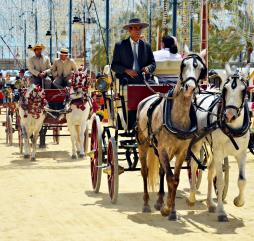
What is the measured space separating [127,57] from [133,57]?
12 centimetres

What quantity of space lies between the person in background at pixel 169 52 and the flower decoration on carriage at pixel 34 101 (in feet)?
20.4

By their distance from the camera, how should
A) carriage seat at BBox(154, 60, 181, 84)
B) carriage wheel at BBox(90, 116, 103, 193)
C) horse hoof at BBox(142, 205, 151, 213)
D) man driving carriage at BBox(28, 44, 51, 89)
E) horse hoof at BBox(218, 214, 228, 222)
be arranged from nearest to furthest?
horse hoof at BBox(218, 214, 228, 222) → horse hoof at BBox(142, 205, 151, 213) → carriage seat at BBox(154, 60, 181, 84) → carriage wheel at BBox(90, 116, 103, 193) → man driving carriage at BBox(28, 44, 51, 89)

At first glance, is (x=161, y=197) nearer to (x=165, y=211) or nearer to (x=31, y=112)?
(x=165, y=211)

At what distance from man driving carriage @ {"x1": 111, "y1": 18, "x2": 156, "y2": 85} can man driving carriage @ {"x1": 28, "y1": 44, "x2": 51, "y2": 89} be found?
23.6ft

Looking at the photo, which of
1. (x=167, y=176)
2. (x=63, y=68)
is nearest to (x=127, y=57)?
(x=167, y=176)

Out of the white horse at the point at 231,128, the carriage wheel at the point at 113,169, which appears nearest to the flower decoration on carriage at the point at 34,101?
the carriage wheel at the point at 113,169

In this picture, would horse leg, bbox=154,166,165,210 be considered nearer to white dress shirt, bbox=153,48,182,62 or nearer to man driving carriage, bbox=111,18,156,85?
man driving carriage, bbox=111,18,156,85

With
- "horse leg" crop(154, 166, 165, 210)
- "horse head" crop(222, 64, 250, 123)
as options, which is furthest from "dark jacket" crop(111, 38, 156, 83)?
"horse head" crop(222, 64, 250, 123)

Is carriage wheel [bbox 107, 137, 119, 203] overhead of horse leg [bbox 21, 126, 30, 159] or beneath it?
overhead

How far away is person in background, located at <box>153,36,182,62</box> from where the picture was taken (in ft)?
38.2

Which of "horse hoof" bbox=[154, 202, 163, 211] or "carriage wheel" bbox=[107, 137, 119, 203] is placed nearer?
"horse hoof" bbox=[154, 202, 163, 211]

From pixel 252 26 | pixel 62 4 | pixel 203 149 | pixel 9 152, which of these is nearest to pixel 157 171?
pixel 203 149

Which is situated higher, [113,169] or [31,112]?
[31,112]

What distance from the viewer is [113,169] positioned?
1109 centimetres
